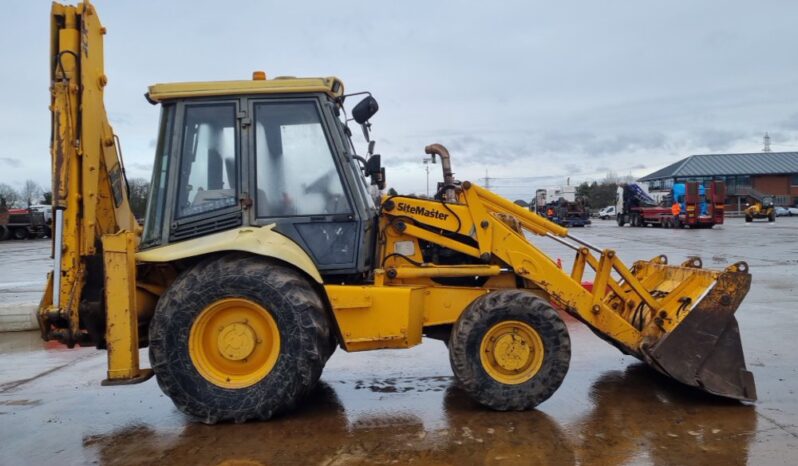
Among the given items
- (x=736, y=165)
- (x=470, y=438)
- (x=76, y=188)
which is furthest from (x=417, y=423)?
(x=736, y=165)

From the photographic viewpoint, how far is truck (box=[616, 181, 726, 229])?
36.6 meters

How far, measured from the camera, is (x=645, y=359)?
534 cm

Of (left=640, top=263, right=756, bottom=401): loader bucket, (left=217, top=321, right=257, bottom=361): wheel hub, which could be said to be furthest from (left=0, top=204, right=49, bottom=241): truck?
(left=640, top=263, right=756, bottom=401): loader bucket

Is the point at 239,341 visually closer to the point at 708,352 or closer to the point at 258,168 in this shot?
the point at 258,168

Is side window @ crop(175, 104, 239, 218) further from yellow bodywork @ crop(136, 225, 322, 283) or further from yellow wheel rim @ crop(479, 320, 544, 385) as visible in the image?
yellow wheel rim @ crop(479, 320, 544, 385)

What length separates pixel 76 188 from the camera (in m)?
4.89

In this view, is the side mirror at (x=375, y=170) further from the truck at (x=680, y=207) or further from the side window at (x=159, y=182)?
the truck at (x=680, y=207)

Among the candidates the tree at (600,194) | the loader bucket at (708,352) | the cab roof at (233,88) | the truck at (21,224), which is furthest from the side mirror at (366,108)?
the tree at (600,194)

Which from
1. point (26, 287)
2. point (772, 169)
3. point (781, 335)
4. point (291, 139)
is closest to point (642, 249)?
point (781, 335)

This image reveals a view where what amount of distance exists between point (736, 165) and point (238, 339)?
79281 mm

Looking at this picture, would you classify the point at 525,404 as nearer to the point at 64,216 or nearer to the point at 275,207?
the point at 275,207

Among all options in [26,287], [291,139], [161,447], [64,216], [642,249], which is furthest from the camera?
[642,249]

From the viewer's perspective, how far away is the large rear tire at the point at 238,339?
4.77 metres

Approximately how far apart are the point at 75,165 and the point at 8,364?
3750 mm
